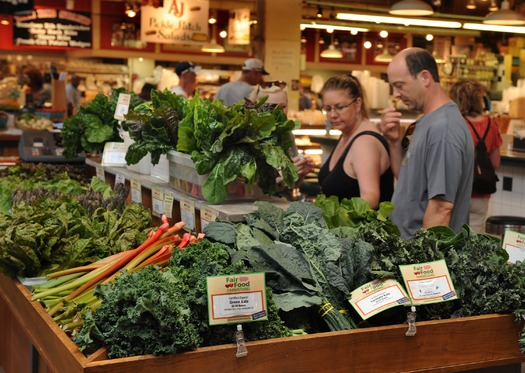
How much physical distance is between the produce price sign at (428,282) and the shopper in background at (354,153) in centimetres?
148

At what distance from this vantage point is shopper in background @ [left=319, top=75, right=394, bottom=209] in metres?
4.12

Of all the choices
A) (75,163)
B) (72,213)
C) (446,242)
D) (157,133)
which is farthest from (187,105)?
(75,163)

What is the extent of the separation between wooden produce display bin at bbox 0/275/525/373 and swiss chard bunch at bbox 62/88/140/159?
108 inches

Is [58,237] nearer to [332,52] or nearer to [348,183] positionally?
[348,183]

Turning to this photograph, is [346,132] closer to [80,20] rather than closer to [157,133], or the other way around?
[157,133]

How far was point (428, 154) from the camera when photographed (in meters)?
3.74

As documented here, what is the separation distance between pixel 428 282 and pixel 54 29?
13262 millimetres

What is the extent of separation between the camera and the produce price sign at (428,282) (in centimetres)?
251

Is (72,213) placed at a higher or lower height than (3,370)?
higher

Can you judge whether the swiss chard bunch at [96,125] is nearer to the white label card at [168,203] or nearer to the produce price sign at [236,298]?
the white label card at [168,203]

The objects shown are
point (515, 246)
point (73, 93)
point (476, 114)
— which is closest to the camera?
point (515, 246)

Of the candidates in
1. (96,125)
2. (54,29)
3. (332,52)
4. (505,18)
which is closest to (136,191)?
(96,125)

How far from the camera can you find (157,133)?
3.87 metres

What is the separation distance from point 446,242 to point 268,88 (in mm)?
2485
